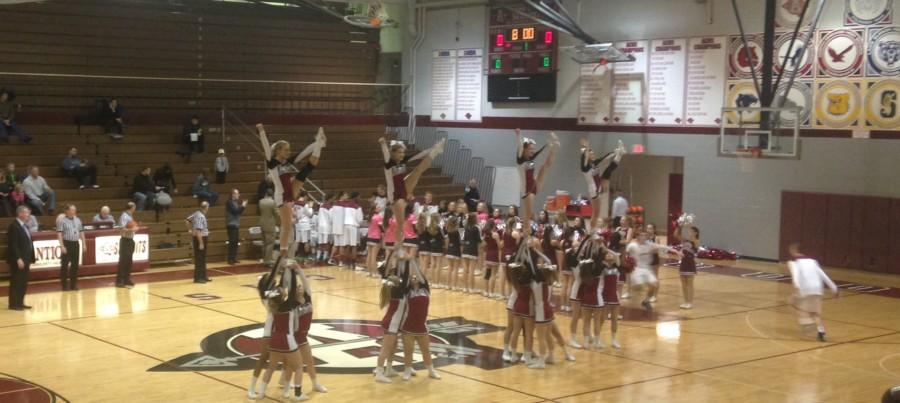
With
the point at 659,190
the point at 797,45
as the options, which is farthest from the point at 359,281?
the point at 659,190

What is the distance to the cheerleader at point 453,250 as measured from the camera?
63.4ft

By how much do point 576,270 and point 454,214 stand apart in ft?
20.4

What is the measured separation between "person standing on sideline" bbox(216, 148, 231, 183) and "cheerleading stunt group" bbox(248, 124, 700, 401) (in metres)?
8.03

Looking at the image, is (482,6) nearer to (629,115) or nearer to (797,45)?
(629,115)

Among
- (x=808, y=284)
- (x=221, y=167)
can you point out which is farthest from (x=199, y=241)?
(x=808, y=284)

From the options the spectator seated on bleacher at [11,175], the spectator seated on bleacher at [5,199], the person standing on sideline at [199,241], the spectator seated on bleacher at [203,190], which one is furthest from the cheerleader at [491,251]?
the spectator seated on bleacher at [11,175]

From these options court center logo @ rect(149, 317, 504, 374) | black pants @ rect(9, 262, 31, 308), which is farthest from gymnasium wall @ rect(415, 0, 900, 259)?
black pants @ rect(9, 262, 31, 308)

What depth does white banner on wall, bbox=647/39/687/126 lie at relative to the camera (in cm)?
2573

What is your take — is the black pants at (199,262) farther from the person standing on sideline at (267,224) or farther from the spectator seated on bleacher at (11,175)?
the spectator seated on bleacher at (11,175)

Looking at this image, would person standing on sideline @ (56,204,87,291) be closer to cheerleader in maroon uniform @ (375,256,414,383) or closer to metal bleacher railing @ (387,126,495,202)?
cheerleader in maroon uniform @ (375,256,414,383)

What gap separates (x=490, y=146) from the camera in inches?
1195

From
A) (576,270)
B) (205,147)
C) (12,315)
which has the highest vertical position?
(205,147)

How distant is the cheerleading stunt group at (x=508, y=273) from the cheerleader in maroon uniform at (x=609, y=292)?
0.02m

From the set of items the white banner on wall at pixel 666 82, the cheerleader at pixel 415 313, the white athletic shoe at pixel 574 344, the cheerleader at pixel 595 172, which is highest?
the white banner on wall at pixel 666 82
